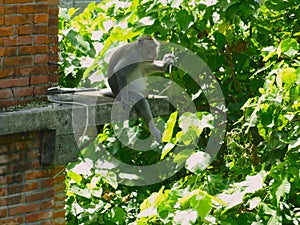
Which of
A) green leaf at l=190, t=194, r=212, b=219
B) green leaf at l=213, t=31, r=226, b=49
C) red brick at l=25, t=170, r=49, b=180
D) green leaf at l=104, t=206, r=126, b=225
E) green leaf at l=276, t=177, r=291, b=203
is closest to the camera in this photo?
red brick at l=25, t=170, r=49, b=180

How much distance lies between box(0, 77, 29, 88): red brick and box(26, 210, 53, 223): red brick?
84 cm

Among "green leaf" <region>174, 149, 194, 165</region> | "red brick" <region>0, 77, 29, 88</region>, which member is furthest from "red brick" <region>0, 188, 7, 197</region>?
"green leaf" <region>174, 149, 194, 165</region>

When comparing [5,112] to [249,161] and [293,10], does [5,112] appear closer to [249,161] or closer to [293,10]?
[249,161]

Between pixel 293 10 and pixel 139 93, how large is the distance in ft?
8.15

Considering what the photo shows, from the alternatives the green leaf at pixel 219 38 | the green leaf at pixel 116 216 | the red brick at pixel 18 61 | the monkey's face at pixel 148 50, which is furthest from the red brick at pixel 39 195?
the green leaf at pixel 219 38

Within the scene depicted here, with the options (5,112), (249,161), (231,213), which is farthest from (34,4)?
(249,161)

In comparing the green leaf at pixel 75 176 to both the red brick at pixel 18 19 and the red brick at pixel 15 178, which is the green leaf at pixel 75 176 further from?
the red brick at pixel 18 19

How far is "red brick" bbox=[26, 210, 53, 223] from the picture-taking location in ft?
17.6

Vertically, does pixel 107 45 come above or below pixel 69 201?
above

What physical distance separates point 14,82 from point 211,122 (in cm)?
176

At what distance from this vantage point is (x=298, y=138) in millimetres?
6281

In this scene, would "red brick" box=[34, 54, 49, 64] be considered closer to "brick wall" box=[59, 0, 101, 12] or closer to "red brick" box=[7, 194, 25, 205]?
"red brick" box=[7, 194, 25, 205]

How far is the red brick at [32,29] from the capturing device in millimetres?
5164

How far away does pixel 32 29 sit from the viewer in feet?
17.1
